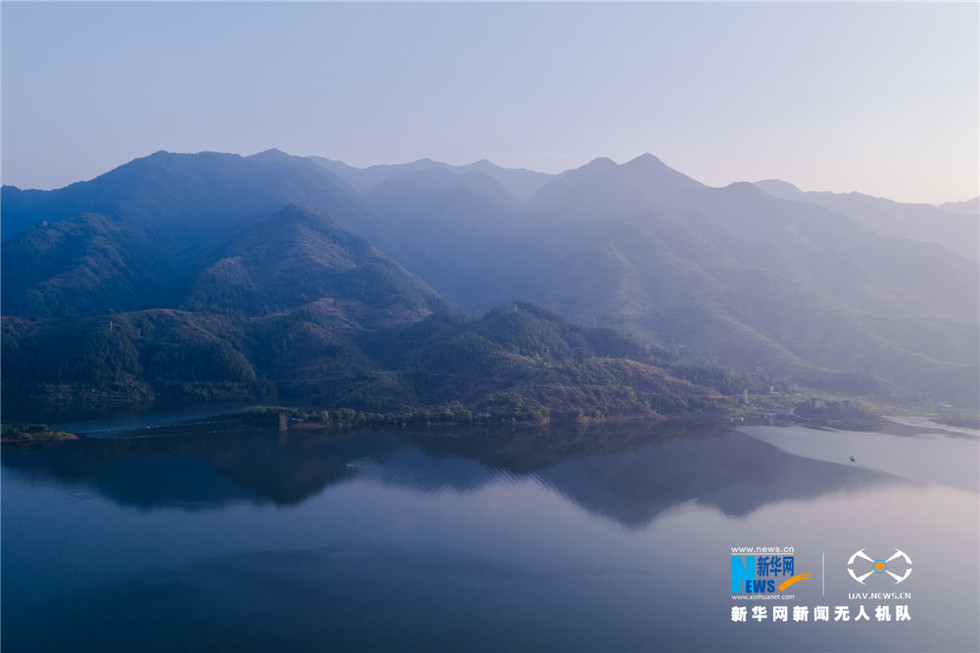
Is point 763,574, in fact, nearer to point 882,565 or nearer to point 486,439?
point 882,565

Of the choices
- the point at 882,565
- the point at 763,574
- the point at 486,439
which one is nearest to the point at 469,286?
the point at 486,439

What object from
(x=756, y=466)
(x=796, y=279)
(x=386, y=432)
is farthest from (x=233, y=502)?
(x=796, y=279)

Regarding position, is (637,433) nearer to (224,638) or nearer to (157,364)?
(224,638)

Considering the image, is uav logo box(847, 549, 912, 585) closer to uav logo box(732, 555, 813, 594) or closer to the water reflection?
uav logo box(732, 555, 813, 594)

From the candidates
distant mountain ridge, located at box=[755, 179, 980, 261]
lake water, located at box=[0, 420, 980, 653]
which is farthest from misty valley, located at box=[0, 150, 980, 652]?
distant mountain ridge, located at box=[755, 179, 980, 261]

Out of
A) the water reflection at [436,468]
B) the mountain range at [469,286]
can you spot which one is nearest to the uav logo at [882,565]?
the water reflection at [436,468]
